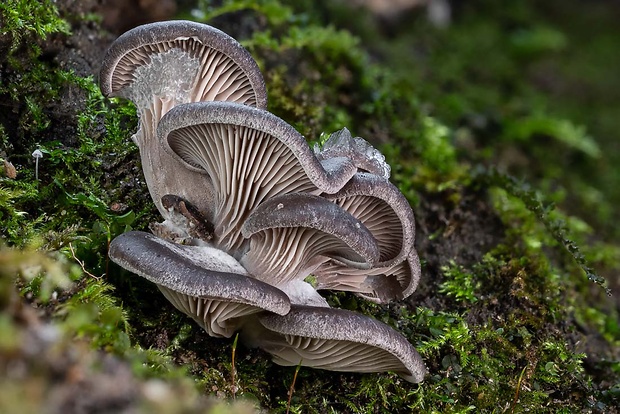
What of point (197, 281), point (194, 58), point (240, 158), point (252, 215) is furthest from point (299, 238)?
point (194, 58)

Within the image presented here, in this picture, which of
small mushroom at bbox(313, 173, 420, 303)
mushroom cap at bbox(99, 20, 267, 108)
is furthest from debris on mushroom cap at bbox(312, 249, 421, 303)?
mushroom cap at bbox(99, 20, 267, 108)

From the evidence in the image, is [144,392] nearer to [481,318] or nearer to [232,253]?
[232,253]

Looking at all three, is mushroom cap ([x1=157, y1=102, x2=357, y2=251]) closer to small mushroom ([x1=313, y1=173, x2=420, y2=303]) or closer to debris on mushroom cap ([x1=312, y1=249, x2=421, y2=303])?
small mushroom ([x1=313, y1=173, x2=420, y2=303])

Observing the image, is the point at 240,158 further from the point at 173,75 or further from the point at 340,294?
the point at 340,294

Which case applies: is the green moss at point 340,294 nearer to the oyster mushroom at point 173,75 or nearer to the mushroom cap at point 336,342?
the mushroom cap at point 336,342

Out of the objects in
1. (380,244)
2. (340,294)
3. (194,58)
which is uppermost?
(194,58)

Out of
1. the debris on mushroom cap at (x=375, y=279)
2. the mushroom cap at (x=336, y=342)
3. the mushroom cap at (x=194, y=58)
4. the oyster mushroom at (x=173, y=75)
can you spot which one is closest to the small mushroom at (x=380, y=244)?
the debris on mushroom cap at (x=375, y=279)
